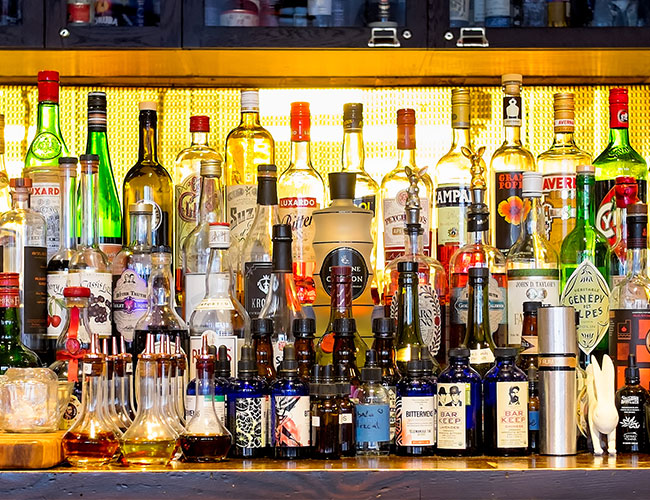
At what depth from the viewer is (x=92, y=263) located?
1.98 meters

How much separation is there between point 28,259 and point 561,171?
94 cm

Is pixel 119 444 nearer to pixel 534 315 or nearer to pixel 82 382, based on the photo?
pixel 82 382

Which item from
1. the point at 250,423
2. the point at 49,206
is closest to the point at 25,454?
the point at 250,423

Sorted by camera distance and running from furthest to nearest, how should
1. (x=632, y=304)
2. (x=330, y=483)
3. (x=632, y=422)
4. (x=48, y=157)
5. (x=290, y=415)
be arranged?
1. (x=48, y=157)
2. (x=632, y=304)
3. (x=632, y=422)
4. (x=290, y=415)
5. (x=330, y=483)

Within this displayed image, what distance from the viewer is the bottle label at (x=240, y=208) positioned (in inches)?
82.9

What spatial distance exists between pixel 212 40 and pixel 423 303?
59cm

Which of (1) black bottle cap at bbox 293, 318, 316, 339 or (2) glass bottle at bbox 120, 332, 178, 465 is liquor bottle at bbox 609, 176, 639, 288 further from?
(2) glass bottle at bbox 120, 332, 178, 465

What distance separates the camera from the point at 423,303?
6.43 ft

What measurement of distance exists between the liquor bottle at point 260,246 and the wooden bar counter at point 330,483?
43cm

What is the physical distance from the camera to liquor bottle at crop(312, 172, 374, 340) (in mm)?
1953

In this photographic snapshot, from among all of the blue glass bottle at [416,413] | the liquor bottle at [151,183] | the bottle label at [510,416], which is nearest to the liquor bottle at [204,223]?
the liquor bottle at [151,183]

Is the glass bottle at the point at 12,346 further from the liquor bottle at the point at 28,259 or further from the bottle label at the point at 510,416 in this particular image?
the bottle label at the point at 510,416

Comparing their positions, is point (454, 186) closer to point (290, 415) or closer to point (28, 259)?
point (290, 415)

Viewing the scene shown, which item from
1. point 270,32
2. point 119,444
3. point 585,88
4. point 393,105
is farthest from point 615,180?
point 119,444
